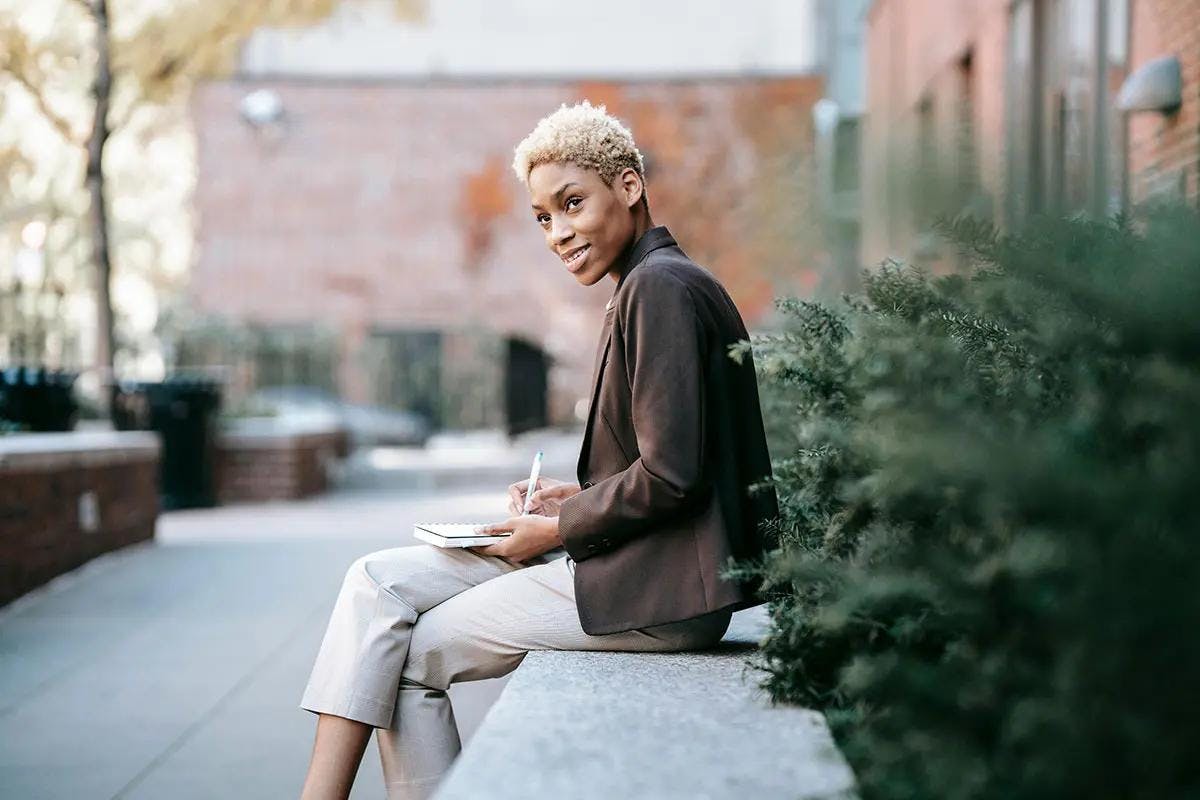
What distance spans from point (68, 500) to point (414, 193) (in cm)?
2381

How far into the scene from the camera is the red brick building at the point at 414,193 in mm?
31500

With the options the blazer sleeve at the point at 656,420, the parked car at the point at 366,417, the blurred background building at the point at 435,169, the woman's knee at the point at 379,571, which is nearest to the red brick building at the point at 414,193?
the blurred background building at the point at 435,169

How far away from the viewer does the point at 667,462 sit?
3.27 m

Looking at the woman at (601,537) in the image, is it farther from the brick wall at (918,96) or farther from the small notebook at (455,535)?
the brick wall at (918,96)

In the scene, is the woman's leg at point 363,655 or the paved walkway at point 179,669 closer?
the woman's leg at point 363,655

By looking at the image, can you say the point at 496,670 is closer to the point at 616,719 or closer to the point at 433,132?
the point at 616,719

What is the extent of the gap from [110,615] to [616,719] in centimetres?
558

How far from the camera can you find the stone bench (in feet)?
7.55

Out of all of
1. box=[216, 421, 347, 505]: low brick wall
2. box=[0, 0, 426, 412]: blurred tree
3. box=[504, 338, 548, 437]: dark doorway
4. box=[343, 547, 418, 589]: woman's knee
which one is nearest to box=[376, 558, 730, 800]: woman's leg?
box=[343, 547, 418, 589]: woman's knee

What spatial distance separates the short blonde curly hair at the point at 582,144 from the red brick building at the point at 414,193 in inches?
1080

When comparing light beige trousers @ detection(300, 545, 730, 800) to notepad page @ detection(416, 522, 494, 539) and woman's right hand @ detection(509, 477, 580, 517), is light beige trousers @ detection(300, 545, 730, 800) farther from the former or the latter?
woman's right hand @ detection(509, 477, 580, 517)

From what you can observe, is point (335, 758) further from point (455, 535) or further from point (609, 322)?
point (609, 322)

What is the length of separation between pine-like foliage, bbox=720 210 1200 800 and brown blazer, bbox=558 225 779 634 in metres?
0.18

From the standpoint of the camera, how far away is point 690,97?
3156 centimetres
